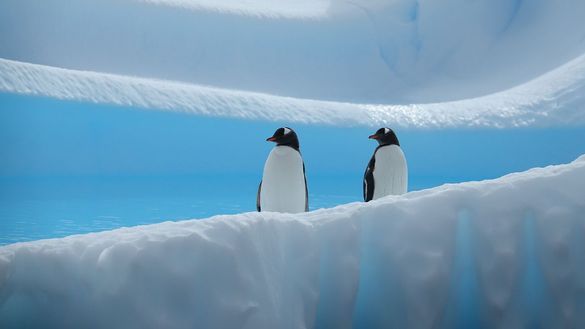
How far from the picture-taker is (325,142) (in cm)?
848

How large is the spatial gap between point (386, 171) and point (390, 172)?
0.02 meters

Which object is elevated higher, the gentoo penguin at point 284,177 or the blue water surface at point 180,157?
the blue water surface at point 180,157

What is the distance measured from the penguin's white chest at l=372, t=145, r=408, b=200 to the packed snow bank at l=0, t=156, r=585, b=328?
2232 millimetres

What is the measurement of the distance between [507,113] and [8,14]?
7.67 m

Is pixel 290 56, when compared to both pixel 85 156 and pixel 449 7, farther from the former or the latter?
pixel 85 156

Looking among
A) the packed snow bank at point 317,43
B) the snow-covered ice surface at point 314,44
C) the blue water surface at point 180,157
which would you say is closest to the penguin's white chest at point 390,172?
the blue water surface at point 180,157

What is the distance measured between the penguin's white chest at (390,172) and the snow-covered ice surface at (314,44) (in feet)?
21.5

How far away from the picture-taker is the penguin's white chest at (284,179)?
371 centimetres

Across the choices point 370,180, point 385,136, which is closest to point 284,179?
point 370,180

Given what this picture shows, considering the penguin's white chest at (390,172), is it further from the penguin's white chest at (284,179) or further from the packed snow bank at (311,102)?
the packed snow bank at (311,102)

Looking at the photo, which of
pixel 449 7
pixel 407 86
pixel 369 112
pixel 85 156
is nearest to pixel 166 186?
pixel 85 156

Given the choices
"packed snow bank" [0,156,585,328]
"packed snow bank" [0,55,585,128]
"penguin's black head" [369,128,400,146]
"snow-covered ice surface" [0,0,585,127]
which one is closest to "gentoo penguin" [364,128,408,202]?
"penguin's black head" [369,128,400,146]

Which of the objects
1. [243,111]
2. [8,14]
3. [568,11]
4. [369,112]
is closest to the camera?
[243,111]

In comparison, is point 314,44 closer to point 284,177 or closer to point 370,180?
point 370,180
